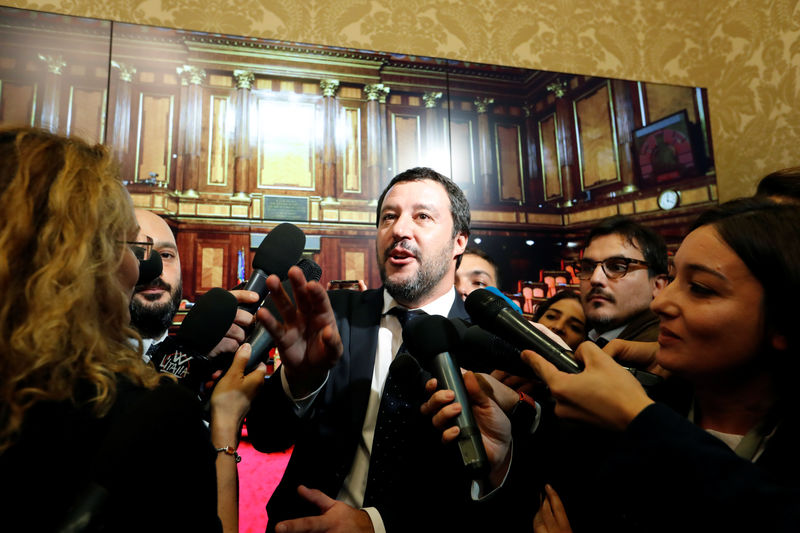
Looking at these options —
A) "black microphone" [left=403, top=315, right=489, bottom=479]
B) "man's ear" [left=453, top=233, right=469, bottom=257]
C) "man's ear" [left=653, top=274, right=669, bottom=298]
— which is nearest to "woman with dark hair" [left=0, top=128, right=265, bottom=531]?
"black microphone" [left=403, top=315, right=489, bottom=479]

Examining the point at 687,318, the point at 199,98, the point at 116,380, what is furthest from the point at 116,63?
the point at 687,318

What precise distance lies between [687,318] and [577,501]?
0.44m

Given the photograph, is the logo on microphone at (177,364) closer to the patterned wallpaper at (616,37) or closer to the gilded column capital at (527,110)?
the patterned wallpaper at (616,37)

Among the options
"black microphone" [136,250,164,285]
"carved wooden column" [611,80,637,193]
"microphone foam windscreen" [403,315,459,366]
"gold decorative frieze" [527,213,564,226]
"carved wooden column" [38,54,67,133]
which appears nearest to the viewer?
"microphone foam windscreen" [403,315,459,366]

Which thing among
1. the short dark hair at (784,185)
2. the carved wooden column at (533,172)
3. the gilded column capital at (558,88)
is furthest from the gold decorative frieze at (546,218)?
the short dark hair at (784,185)

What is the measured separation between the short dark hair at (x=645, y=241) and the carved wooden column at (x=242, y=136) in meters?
1.50

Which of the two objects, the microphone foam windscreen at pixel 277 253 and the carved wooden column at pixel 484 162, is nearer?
the microphone foam windscreen at pixel 277 253

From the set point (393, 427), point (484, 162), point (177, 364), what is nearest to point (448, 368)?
point (393, 427)

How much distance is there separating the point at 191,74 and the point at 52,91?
490 mm

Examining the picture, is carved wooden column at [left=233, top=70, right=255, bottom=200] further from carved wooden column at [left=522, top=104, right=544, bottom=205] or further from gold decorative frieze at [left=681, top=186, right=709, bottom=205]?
gold decorative frieze at [left=681, top=186, right=709, bottom=205]

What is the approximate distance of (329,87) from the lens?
6.47 ft

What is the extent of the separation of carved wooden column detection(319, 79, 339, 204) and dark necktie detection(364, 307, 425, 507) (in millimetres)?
1001

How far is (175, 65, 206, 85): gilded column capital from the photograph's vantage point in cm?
180

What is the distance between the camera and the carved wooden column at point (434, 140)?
2.06m
